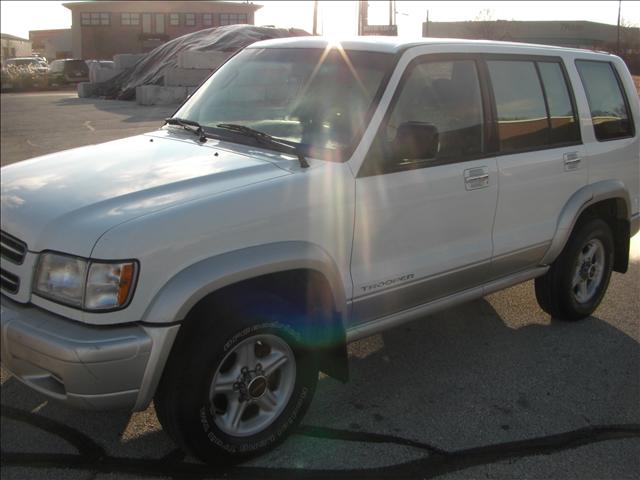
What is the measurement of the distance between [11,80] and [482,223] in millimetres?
16261

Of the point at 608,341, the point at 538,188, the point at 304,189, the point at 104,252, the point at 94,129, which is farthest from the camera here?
the point at 94,129

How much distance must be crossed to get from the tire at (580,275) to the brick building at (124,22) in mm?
74810

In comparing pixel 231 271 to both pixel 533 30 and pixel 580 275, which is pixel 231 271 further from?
pixel 533 30

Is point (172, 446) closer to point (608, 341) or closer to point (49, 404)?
point (49, 404)

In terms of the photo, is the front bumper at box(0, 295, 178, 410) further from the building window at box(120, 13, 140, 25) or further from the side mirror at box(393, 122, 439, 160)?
the building window at box(120, 13, 140, 25)

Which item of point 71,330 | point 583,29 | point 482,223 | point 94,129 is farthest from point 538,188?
point 583,29

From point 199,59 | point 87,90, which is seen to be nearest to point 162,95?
point 199,59

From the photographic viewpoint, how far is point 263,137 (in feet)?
11.3

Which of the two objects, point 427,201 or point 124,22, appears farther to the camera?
point 124,22

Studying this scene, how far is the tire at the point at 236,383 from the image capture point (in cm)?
272

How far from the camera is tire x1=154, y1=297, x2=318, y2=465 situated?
2.72 m

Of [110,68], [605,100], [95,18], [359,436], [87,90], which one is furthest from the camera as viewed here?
[95,18]

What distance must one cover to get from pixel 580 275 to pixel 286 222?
294cm

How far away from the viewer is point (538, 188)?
4203 mm
